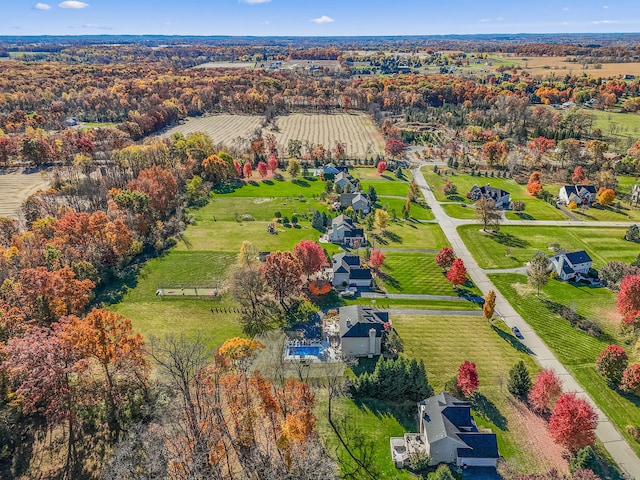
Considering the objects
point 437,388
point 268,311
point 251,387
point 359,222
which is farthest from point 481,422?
point 359,222

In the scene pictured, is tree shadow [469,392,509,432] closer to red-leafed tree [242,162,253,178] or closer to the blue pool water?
the blue pool water

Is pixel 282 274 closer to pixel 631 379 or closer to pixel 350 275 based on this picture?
pixel 350 275

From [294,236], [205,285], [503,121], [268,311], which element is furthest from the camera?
[503,121]

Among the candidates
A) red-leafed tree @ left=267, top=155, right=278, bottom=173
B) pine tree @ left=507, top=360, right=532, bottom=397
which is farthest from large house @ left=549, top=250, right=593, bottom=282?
red-leafed tree @ left=267, top=155, right=278, bottom=173

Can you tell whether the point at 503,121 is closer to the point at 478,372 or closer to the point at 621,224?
the point at 621,224

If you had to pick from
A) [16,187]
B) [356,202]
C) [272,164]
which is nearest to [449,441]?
[356,202]

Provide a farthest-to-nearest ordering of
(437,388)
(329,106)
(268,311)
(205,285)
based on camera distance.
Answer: (329,106) → (205,285) → (268,311) → (437,388)
